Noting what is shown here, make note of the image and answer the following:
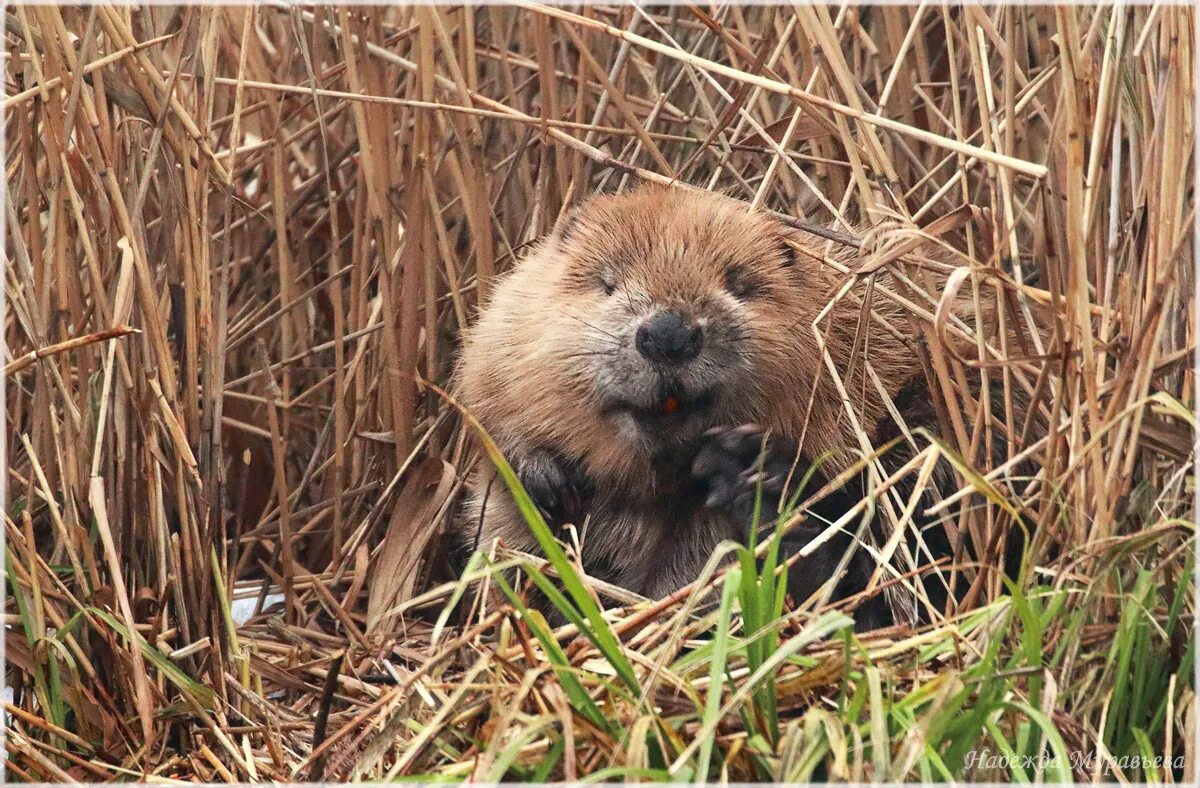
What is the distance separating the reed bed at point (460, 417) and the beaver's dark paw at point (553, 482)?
25cm

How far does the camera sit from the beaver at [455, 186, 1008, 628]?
8.89 feet

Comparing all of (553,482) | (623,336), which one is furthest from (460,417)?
(623,336)

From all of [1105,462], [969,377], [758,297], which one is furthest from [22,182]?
[1105,462]

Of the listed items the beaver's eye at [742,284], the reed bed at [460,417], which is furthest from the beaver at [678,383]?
the reed bed at [460,417]

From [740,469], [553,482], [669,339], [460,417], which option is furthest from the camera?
[460,417]

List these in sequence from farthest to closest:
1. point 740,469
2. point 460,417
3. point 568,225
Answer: point 460,417 < point 568,225 < point 740,469

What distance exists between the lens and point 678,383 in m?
2.64

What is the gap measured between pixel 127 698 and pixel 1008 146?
72.8 inches

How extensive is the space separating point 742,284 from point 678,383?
0.35 metres

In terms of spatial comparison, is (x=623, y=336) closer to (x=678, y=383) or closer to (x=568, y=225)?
(x=678, y=383)

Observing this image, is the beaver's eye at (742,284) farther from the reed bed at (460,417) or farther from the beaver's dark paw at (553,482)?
the beaver's dark paw at (553,482)

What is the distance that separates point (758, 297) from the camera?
2879mm

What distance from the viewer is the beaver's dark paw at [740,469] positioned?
8.90ft

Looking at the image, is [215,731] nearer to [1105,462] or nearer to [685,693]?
[685,693]
